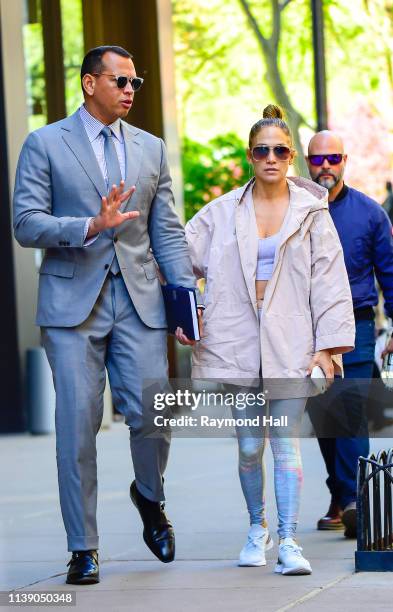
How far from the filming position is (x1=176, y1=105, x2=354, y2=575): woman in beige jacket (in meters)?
6.16

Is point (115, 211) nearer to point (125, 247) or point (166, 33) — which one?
point (125, 247)

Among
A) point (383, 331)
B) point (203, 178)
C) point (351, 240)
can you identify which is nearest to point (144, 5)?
point (203, 178)

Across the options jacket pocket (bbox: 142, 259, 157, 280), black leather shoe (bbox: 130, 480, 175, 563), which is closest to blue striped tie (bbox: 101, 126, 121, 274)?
jacket pocket (bbox: 142, 259, 157, 280)

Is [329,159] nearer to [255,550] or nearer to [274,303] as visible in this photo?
[274,303]

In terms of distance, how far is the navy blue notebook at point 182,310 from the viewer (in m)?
6.09

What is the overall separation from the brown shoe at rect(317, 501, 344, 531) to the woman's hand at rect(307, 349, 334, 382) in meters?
1.51

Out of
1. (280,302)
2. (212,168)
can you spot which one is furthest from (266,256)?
(212,168)

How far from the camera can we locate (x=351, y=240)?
7285mm

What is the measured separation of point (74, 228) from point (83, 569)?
138 cm

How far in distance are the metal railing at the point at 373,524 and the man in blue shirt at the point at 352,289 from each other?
91 cm

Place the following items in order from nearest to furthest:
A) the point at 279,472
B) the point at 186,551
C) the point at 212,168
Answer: the point at 279,472, the point at 186,551, the point at 212,168

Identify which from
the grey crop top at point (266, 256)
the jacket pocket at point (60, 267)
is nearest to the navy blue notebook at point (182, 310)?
the grey crop top at point (266, 256)

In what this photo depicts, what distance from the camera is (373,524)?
6.11 metres

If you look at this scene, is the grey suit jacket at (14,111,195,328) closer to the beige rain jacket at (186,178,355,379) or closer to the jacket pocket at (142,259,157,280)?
the jacket pocket at (142,259,157,280)
